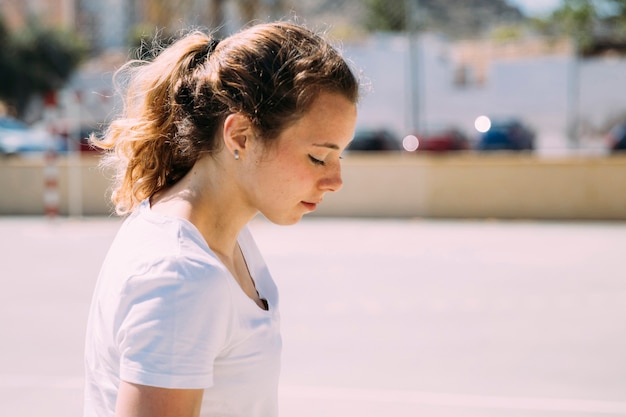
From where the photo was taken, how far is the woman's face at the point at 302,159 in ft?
5.20

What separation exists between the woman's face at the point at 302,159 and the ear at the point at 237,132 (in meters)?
0.02

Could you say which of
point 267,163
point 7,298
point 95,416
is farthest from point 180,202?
point 7,298

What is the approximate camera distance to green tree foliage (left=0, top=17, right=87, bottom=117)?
4681 cm

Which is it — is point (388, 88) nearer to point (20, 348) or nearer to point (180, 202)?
point (20, 348)

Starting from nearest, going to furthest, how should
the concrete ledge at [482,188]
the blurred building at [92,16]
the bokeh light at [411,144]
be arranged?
the concrete ledge at [482,188]
the bokeh light at [411,144]
the blurred building at [92,16]

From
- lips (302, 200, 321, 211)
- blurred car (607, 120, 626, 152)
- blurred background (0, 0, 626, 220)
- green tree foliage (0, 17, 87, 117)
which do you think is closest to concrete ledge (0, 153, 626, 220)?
blurred background (0, 0, 626, 220)

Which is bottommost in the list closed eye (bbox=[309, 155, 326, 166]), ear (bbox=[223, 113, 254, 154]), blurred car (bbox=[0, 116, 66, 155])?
blurred car (bbox=[0, 116, 66, 155])

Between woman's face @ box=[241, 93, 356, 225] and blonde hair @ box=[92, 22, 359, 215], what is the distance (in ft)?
0.07

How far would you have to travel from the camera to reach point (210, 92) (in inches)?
64.1

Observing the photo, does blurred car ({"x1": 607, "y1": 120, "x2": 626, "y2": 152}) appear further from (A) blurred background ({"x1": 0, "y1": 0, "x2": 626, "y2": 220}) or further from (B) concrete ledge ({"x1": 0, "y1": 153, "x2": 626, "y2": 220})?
(B) concrete ledge ({"x1": 0, "y1": 153, "x2": 626, "y2": 220})

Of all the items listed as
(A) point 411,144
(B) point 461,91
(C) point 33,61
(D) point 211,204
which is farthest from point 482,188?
(C) point 33,61

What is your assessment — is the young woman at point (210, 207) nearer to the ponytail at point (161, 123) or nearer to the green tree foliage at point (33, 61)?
the ponytail at point (161, 123)

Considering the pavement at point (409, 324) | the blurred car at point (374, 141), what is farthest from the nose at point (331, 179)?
the blurred car at point (374, 141)

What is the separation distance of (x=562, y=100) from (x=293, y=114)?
36.0m
